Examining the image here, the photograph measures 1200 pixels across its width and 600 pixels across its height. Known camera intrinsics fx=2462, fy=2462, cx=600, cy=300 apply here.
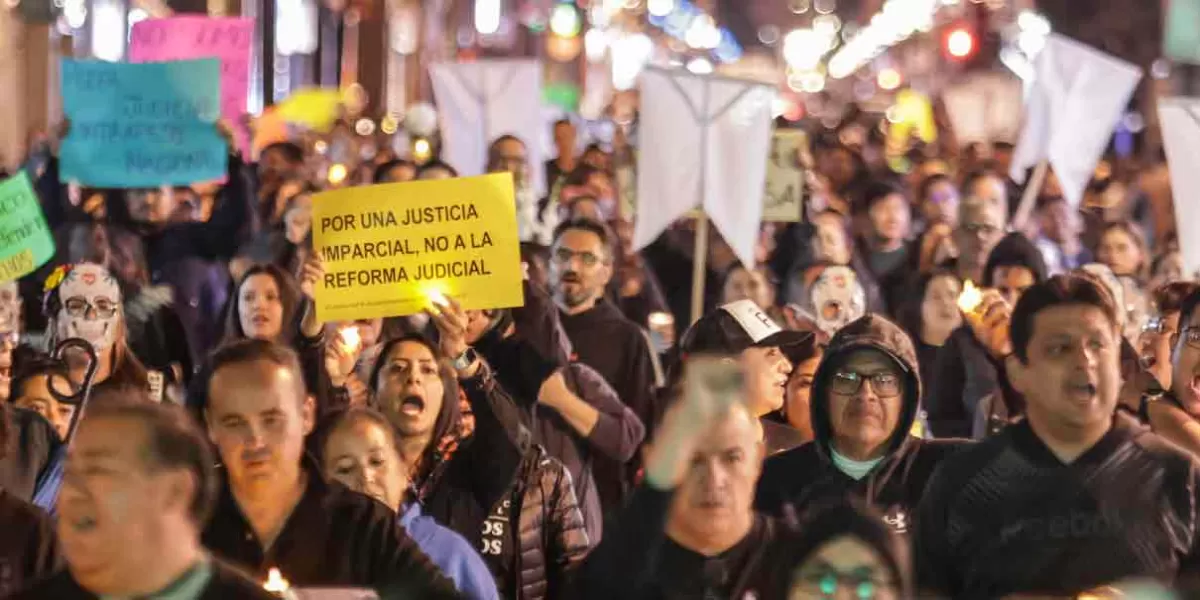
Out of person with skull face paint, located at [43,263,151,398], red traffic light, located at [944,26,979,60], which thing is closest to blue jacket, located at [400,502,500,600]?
person with skull face paint, located at [43,263,151,398]

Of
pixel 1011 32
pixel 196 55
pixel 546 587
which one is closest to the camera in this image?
pixel 546 587

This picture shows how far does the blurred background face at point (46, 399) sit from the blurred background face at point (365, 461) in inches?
68.0

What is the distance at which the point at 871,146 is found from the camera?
22172 millimetres

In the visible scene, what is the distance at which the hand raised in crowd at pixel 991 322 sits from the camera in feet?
30.4

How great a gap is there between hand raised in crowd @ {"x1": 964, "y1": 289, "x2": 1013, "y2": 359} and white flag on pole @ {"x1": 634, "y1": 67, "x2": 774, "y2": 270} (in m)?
2.45

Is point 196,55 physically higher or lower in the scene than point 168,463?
higher

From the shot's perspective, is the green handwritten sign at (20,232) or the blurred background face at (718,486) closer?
the blurred background face at (718,486)

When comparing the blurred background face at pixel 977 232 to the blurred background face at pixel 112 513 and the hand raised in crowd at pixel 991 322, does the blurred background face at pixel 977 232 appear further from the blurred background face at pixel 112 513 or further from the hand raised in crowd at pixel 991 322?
the blurred background face at pixel 112 513

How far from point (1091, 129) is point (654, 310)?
371 cm

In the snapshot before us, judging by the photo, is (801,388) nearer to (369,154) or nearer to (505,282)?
(505,282)

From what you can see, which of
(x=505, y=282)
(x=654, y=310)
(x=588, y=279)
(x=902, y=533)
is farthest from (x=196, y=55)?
(x=902, y=533)

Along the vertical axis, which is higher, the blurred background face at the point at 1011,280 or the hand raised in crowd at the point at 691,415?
the blurred background face at the point at 1011,280

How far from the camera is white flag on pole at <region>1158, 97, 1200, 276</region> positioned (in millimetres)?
10898

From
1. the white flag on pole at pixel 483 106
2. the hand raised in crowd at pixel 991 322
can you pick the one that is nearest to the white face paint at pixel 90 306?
the hand raised in crowd at pixel 991 322
